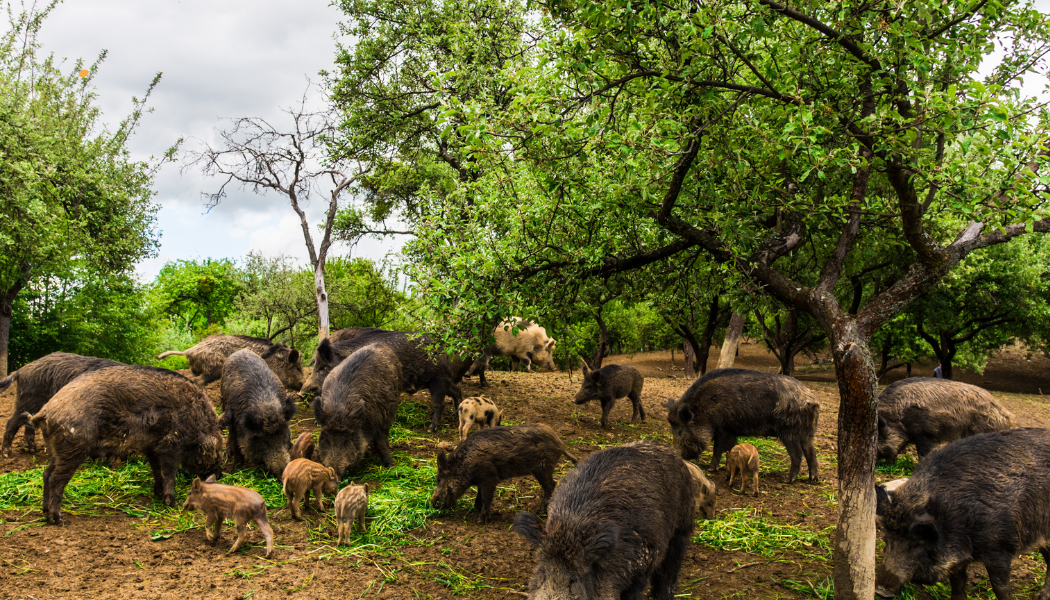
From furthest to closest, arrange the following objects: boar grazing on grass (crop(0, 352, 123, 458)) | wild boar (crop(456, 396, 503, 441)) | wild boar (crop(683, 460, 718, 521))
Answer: wild boar (crop(456, 396, 503, 441)), boar grazing on grass (crop(0, 352, 123, 458)), wild boar (crop(683, 460, 718, 521))

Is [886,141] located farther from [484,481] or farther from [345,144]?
[345,144]

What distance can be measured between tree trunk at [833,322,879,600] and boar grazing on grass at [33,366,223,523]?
6580 mm

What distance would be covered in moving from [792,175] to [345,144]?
1164 centimetres

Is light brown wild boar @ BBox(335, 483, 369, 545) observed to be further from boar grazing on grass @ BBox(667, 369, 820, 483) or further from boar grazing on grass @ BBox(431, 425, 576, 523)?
boar grazing on grass @ BBox(667, 369, 820, 483)

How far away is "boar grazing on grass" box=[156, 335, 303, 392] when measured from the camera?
1177 centimetres

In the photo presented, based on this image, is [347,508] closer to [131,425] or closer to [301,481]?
[301,481]

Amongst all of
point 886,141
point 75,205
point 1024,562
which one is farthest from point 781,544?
point 75,205

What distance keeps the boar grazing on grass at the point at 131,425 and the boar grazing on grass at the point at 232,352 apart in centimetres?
492

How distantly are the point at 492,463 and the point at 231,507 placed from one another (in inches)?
98.4

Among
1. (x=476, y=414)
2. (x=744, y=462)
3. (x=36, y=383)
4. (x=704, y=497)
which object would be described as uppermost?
(x=36, y=383)

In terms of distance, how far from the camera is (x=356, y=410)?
25.0 ft

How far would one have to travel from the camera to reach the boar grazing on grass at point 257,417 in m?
7.55

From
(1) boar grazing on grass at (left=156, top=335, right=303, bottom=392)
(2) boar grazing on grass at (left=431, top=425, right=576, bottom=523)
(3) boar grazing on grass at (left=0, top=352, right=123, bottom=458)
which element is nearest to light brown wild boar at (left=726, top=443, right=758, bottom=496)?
(2) boar grazing on grass at (left=431, top=425, right=576, bottom=523)

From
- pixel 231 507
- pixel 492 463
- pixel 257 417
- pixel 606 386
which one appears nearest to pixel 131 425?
pixel 257 417
